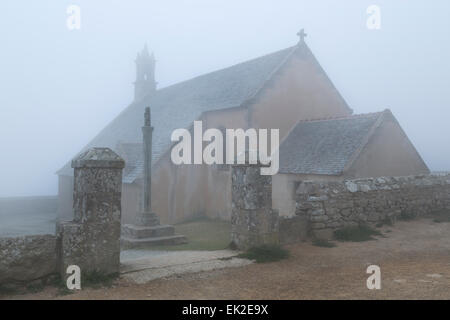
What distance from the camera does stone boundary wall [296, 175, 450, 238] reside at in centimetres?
871

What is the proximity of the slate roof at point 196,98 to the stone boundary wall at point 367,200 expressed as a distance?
811cm

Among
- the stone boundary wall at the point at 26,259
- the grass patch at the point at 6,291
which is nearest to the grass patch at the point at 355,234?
the stone boundary wall at the point at 26,259

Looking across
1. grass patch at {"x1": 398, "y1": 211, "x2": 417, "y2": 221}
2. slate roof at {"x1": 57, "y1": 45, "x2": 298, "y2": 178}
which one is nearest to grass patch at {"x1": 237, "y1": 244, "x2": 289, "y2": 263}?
grass patch at {"x1": 398, "y1": 211, "x2": 417, "y2": 221}

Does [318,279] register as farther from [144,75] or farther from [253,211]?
[144,75]

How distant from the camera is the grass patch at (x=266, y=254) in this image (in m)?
6.97

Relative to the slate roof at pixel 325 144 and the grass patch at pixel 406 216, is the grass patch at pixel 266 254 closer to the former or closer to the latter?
the grass patch at pixel 406 216

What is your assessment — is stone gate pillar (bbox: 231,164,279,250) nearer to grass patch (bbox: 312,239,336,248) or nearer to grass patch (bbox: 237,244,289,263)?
grass patch (bbox: 237,244,289,263)

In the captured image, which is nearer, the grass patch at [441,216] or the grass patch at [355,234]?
the grass patch at [355,234]

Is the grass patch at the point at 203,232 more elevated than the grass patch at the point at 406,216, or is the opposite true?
the grass patch at the point at 406,216

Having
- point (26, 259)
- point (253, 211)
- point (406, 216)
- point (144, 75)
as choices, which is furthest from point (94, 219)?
point (144, 75)

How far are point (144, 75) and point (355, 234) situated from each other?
1092 inches

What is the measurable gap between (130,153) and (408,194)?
13.5 metres

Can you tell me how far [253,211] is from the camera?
7367mm

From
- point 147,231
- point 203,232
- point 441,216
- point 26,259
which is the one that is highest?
point 26,259
